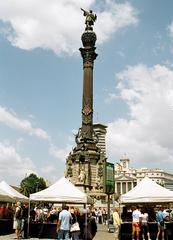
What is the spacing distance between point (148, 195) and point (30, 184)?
89.0m

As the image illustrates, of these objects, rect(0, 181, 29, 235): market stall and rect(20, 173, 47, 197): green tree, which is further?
rect(20, 173, 47, 197): green tree

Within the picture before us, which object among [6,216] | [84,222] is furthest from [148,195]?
[6,216]

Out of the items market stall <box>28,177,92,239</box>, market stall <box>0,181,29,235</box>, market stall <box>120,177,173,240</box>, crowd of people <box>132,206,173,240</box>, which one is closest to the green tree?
market stall <box>0,181,29,235</box>

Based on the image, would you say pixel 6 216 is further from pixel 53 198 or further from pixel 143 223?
pixel 143 223

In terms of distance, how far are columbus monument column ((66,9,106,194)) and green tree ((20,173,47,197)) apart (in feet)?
152

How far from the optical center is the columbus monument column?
59591 millimetres

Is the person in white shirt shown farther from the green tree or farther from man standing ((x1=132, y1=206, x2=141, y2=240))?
the green tree

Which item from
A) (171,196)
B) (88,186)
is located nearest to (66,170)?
(88,186)

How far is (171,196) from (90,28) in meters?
50.6

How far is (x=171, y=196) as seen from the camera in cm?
2108

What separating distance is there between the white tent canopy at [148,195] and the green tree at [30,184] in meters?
85.1

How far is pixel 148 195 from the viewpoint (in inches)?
842

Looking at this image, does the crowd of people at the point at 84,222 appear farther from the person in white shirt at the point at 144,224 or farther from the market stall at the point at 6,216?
the market stall at the point at 6,216

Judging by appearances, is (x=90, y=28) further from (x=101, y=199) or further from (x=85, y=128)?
(x=101, y=199)
